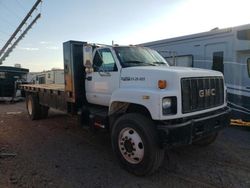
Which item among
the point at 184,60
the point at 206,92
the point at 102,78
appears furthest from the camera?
the point at 184,60

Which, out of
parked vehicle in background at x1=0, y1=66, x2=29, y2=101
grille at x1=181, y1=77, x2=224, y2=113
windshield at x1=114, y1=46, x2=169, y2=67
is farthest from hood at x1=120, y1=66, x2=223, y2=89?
parked vehicle in background at x1=0, y1=66, x2=29, y2=101

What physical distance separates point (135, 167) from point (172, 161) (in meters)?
0.98

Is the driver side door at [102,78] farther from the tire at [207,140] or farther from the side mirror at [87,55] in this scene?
the tire at [207,140]

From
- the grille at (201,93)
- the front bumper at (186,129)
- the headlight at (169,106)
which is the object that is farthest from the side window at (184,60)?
the headlight at (169,106)

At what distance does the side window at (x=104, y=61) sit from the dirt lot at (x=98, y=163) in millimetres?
1830

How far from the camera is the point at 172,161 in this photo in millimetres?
5336

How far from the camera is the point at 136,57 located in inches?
229

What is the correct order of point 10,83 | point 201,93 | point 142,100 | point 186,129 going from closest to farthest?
point 186,129 → point 142,100 → point 201,93 → point 10,83

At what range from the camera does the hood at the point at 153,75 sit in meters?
4.48

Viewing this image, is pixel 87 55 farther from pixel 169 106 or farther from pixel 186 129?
pixel 186 129

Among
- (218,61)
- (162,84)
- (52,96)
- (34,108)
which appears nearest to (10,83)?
(34,108)

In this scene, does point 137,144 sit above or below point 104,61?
below

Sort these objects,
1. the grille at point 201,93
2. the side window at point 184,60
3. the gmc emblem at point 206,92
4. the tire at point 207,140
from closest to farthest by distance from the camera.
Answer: the grille at point 201,93, the gmc emblem at point 206,92, the tire at point 207,140, the side window at point 184,60

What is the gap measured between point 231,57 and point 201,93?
3751mm
